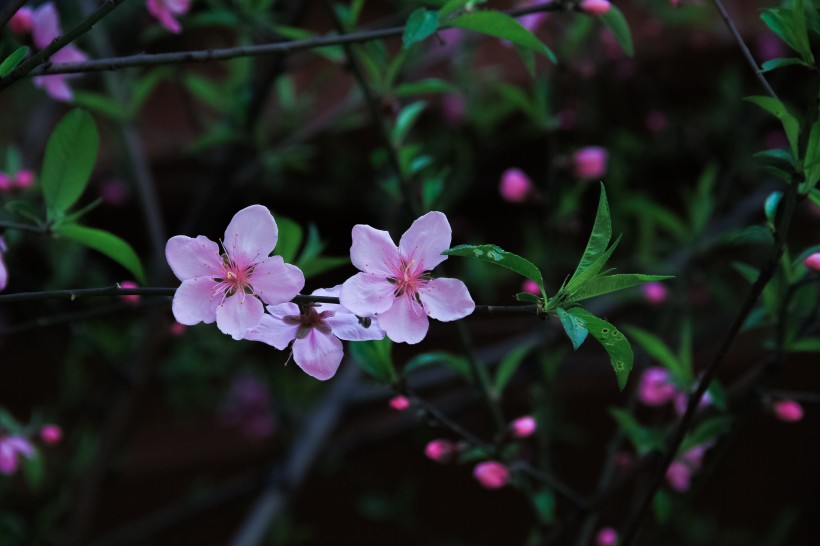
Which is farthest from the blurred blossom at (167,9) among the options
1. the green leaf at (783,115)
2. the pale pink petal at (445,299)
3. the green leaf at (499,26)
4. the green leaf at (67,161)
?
the green leaf at (783,115)

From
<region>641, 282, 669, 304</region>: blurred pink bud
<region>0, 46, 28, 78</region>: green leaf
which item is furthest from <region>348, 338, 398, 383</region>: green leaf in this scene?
<region>641, 282, 669, 304</region>: blurred pink bud

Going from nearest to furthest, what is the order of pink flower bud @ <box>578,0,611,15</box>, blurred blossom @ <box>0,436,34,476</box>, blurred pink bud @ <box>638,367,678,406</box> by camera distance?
pink flower bud @ <box>578,0,611,15</box>
blurred blossom @ <box>0,436,34,476</box>
blurred pink bud @ <box>638,367,678,406</box>

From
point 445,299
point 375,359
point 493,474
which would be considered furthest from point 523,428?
point 445,299

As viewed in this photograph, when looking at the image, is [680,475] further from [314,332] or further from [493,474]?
[314,332]

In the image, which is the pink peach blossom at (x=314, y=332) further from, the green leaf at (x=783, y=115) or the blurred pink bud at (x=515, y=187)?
the blurred pink bud at (x=515, y=187)

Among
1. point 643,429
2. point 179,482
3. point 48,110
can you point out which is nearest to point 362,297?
point 643,429

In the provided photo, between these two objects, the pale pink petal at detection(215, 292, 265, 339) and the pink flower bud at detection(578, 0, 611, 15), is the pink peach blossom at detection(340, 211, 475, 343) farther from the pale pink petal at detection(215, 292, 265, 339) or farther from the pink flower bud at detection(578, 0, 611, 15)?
the pink flower bud at detection(578, 0, 611, 15)
